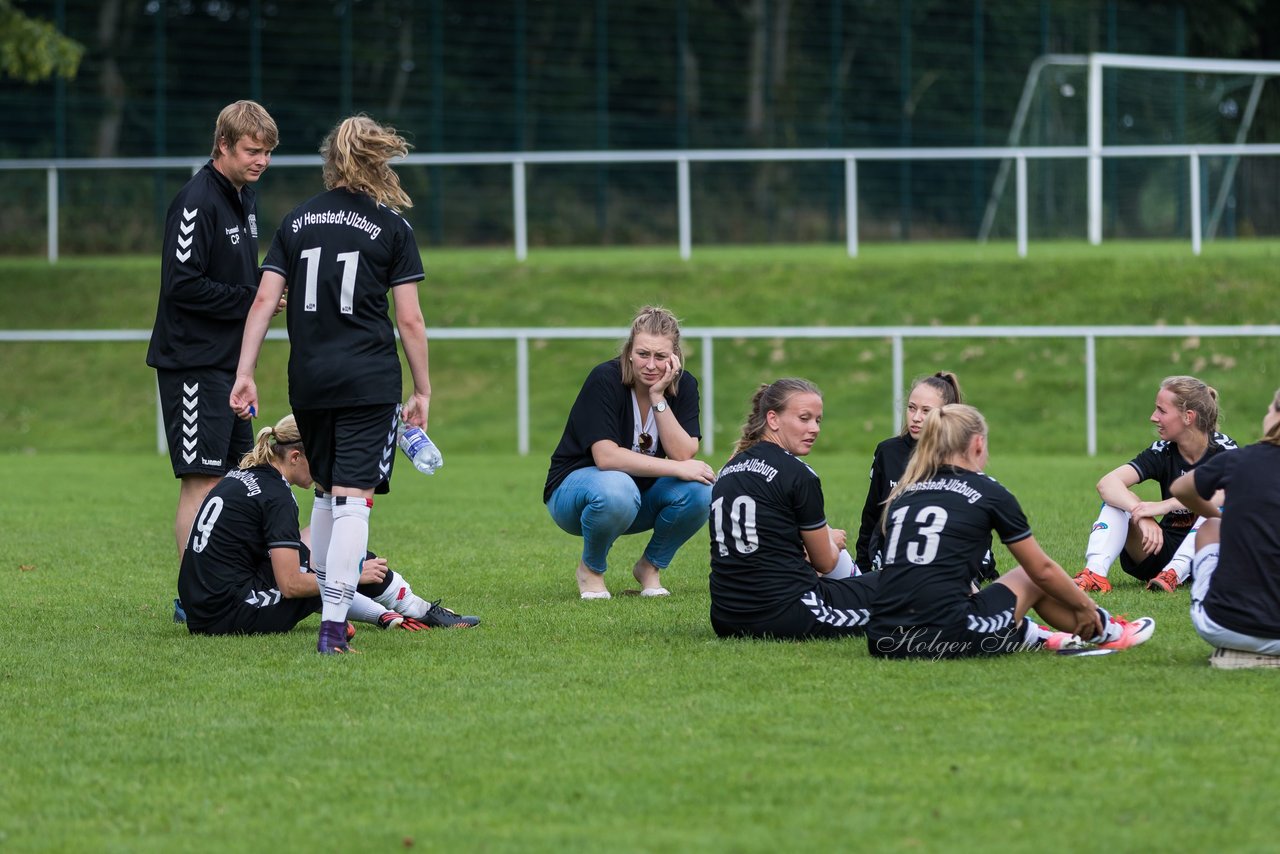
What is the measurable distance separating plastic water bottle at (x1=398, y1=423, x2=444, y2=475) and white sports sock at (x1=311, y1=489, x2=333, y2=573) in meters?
0.36

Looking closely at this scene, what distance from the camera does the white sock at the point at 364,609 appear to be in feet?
23.1

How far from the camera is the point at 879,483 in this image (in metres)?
7.54

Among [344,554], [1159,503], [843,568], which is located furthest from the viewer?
[1159,503]

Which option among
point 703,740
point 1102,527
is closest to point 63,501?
point 1102,527

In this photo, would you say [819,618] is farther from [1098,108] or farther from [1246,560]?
[1098,108]

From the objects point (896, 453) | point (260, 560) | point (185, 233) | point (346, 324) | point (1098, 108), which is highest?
point (1098, 108)

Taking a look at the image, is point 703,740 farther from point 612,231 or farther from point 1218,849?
point 612,231

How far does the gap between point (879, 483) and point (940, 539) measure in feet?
5.24

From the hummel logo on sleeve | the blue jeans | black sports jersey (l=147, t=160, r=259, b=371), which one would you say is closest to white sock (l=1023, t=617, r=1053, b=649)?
the blue jeans

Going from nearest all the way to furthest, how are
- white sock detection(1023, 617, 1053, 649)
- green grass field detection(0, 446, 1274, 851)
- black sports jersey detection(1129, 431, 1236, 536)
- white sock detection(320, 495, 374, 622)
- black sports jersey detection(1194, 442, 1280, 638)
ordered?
green grass field detection(0, 446, 1274, 851)
black sports jersey detection(1194, 442, 1280, 638)
white sock detection(1023, 617, 1053, 649)
white sock detection(320, 495, 374, 622)
black sports jersey detection(1129, 431, 1236, 536)

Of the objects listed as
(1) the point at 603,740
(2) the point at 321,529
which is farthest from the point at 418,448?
(1) the point at 603,740

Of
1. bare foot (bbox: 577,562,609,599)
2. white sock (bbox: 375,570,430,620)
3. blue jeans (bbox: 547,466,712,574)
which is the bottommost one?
bare foot (bbox: 577,562,609,599)

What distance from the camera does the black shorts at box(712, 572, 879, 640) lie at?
6.58 metres

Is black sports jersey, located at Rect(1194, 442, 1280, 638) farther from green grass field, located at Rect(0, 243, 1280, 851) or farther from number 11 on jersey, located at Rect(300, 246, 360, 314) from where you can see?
number 11 on jersey, located at Rect(300, 246, 360, 314)
